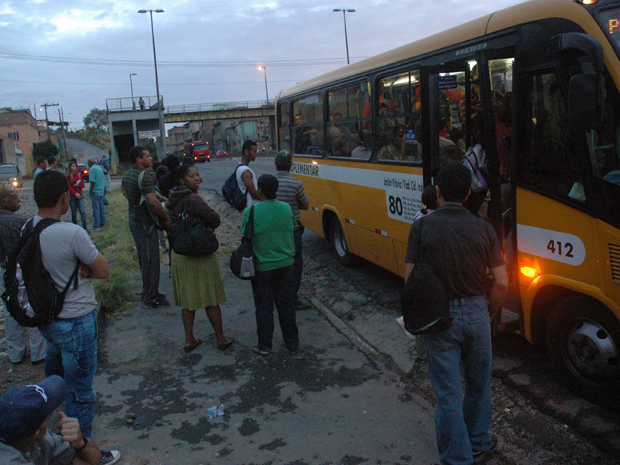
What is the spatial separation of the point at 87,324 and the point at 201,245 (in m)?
1.76

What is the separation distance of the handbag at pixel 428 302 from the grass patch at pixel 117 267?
4.76 meters

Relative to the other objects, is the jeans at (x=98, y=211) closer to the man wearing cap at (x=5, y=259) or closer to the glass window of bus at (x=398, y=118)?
the man wearing cap at (x=5, y=259)

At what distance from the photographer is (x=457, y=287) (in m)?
2.98

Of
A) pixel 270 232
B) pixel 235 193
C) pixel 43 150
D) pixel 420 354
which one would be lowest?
pixel 420 354

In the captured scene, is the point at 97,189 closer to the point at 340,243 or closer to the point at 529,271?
the point at 340,243

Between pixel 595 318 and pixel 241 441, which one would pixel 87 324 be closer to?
pixel 241 441

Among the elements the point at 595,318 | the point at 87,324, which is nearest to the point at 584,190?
the point at 595,318

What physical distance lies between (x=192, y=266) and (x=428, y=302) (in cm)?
285

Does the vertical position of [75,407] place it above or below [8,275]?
below

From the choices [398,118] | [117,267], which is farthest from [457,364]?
[117,267]

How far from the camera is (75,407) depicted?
334 centimetres

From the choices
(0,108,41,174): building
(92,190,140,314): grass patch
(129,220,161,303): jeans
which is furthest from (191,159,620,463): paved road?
(0,108,41,174): building

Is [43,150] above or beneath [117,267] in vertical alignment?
above

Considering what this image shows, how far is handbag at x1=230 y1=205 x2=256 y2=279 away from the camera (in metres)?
4.87
